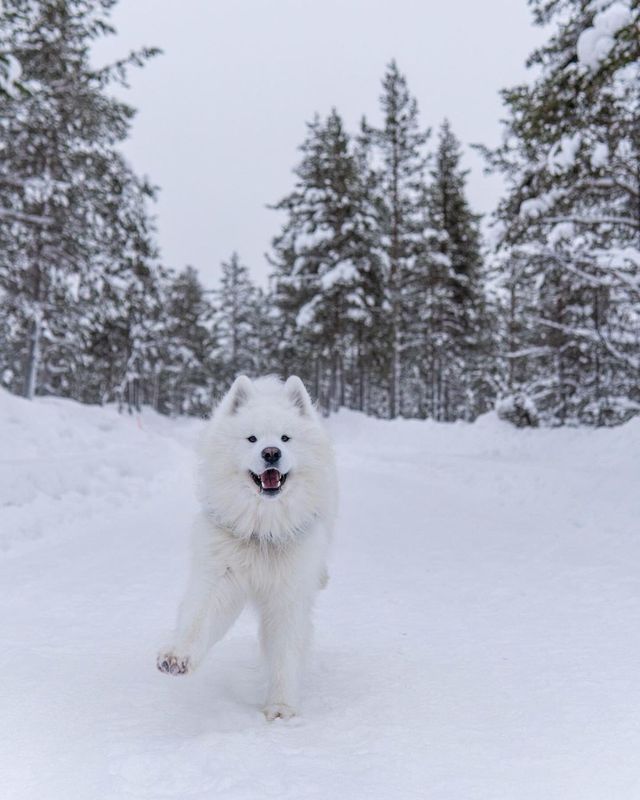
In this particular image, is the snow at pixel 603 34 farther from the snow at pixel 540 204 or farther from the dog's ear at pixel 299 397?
the dog's ear at pixel 299 397

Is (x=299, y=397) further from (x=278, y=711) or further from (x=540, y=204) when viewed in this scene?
(x=540, y=204)

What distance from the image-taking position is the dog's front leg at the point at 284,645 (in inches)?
123

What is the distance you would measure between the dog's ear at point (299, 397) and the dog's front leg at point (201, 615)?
1.15 metres

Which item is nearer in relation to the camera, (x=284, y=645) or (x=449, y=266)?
(x=284, y=645)

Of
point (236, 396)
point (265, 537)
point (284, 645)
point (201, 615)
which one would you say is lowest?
point (284, 645)

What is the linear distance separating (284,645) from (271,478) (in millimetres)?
860

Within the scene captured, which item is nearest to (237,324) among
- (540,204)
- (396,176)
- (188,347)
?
(188,347)

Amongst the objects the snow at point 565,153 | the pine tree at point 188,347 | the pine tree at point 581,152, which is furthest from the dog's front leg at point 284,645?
the pine tree at point 188,347

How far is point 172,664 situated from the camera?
9.24 ft

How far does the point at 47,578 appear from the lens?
5.56 metres

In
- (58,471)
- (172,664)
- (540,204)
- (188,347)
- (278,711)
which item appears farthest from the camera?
(188,347)

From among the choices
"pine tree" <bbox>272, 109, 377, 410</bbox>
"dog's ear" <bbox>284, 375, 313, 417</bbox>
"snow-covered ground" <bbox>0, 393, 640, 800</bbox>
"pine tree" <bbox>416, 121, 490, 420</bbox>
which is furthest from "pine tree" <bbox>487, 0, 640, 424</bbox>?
"pine tree" <bbox>416, 121, 490, 420</bbox>

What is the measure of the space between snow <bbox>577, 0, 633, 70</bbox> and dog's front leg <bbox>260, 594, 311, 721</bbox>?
28.1 feet

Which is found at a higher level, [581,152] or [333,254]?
[333,254]
